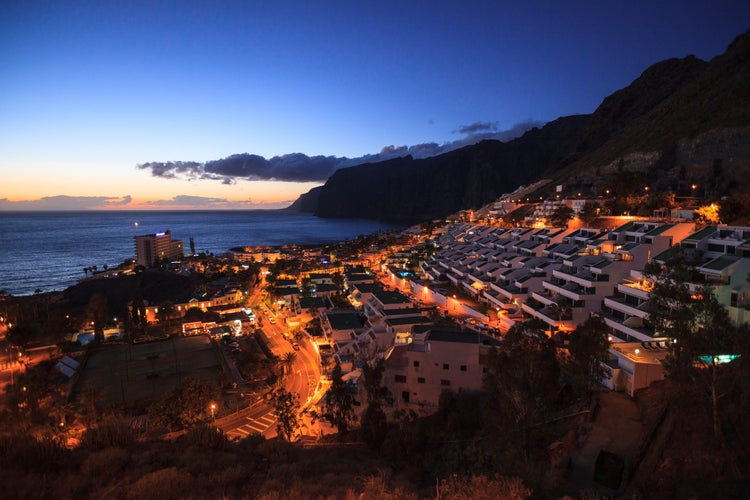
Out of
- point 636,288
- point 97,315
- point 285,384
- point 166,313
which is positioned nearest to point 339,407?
point 285,384

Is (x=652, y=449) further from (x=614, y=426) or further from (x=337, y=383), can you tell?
(x=337, y=383)

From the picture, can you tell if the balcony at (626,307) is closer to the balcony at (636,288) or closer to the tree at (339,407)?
the balcony at (636,288)

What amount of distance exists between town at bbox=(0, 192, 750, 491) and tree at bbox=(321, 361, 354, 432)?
0.08 metres

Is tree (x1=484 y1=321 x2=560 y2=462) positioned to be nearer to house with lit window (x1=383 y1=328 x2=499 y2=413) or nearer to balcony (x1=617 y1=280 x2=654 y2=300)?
house with lit window (x1=383 y1=328 x2=499 y2=413)

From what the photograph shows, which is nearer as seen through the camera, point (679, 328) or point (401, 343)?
point (679, 328)

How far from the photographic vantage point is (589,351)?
43.9 ft

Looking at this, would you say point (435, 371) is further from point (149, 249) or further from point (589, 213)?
point (149, 249)

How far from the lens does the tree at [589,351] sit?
529 inches

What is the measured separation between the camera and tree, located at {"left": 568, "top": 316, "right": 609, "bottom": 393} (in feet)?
44.1

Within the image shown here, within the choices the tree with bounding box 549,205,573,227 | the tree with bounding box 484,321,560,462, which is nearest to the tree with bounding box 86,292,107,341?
the tree with bounding box 484,321,560,462

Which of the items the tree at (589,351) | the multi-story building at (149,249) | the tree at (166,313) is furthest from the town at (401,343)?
the multi-story building at (149,249)

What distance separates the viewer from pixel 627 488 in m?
9.24

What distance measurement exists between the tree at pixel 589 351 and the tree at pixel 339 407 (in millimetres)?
8895

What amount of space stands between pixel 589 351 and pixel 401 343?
28.3 ft
